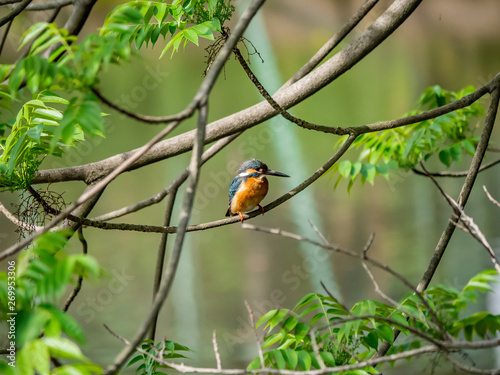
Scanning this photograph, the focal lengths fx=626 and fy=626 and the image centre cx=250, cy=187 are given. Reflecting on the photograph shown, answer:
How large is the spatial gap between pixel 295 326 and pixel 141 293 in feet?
11.9

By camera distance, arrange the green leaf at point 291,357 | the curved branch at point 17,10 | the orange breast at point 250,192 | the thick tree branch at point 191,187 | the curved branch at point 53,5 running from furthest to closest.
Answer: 1. the orange breast at point 250,192
2. the curved branch at point 53,5
3. the curved branch at point 17,10
4. the green leaf at point 291,357
5. the thick tree branch at point 191,187

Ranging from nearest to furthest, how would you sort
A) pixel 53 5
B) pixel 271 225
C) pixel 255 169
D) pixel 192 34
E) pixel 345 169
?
pixel 192 34 → pixel 345 169 → pixel 53 5 → pixel 255 169 → pixel 271 225

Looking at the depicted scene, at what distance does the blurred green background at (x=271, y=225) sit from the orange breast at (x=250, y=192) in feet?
1.05

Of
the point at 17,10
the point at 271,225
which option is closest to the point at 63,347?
the point at 17,10

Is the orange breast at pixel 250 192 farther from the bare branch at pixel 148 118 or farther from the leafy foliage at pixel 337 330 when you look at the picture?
the bare branch at pixel 148 118

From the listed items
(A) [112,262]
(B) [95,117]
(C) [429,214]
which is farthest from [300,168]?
(B) [95,117]

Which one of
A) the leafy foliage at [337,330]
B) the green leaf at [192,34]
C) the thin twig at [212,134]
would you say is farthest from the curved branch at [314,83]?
the leafy foliage at [337,330]

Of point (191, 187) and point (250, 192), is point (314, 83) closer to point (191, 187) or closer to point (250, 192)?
point (250, 192)

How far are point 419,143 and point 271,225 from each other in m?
3.83

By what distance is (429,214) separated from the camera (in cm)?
630

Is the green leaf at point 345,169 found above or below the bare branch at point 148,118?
above

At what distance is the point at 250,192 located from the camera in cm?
275

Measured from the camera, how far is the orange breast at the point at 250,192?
275 cm

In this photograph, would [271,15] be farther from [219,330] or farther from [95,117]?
[95,117]
